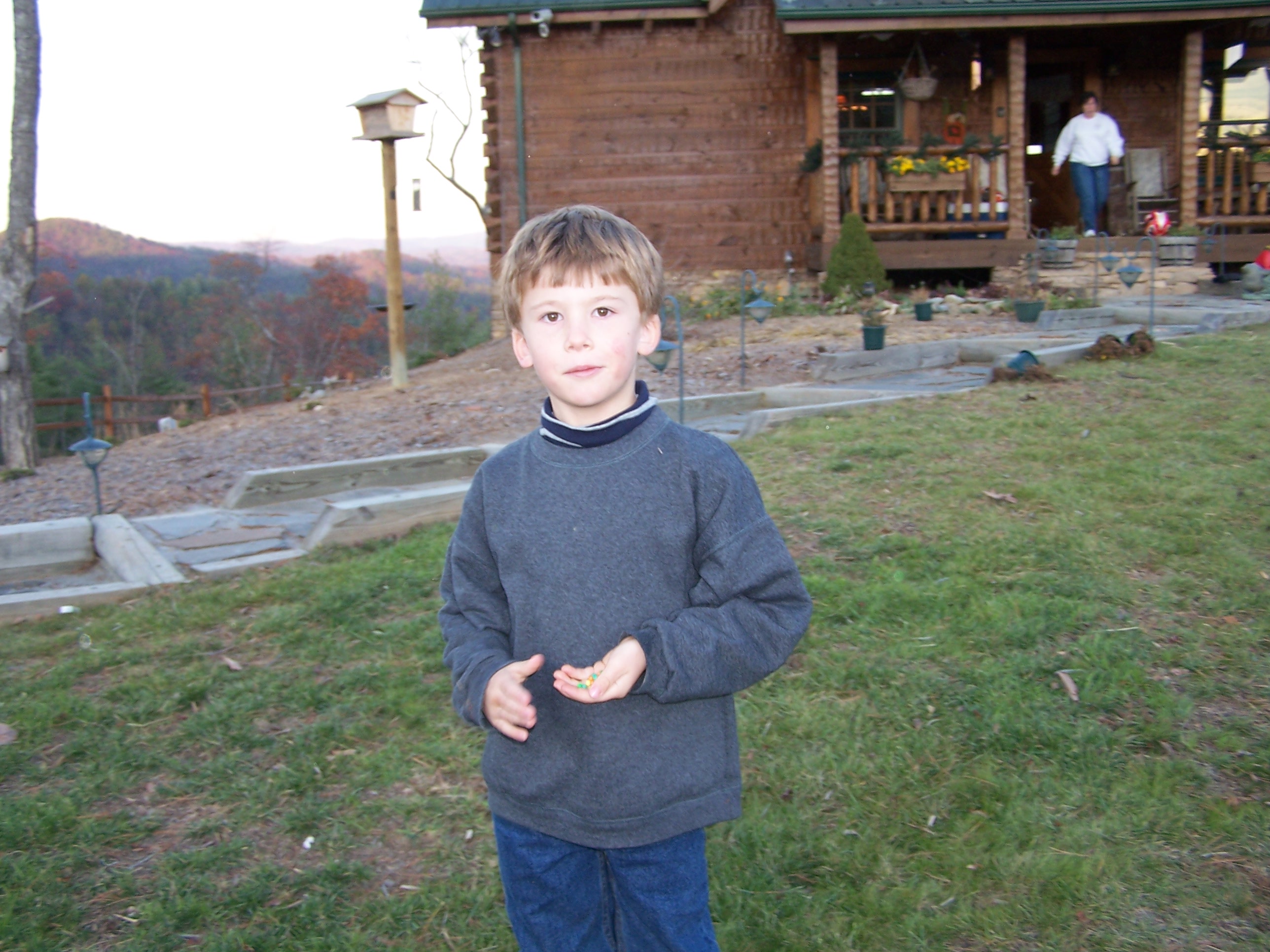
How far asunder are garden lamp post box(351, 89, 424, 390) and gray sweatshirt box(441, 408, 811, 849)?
840 cm

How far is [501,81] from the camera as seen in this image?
14.6 metres

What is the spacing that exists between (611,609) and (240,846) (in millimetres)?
1719

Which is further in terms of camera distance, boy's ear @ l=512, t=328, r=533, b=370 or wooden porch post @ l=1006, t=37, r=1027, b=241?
wooden porch post @ l=1006, t=37, r=1027, b=241

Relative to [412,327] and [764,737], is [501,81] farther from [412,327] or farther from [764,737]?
[412,327]

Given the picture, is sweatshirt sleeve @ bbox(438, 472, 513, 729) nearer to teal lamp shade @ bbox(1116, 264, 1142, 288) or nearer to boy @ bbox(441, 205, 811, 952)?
boy @ bbox(441, 205, 811, 952)

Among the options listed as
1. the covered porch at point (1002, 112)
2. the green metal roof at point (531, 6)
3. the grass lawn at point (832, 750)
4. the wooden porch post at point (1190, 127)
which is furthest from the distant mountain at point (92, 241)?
the grass lawn at point (832, 750)

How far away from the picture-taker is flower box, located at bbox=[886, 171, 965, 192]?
12906 millimetres

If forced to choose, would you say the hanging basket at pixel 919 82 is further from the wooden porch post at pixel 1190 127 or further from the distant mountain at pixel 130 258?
the distant mountain at pixel 130 258

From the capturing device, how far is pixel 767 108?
14.6 m

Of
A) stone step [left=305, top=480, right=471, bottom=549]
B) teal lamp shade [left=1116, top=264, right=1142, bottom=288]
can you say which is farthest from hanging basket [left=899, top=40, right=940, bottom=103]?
stone step [left=305, top=480, right=471, bottom=549]

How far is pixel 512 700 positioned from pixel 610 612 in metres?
0.21

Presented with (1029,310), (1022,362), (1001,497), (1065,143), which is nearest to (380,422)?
(1022,362)

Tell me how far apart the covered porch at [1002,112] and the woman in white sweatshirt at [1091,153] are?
605 mm

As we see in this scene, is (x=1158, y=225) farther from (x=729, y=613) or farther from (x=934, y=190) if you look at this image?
(x=729, y=613)
